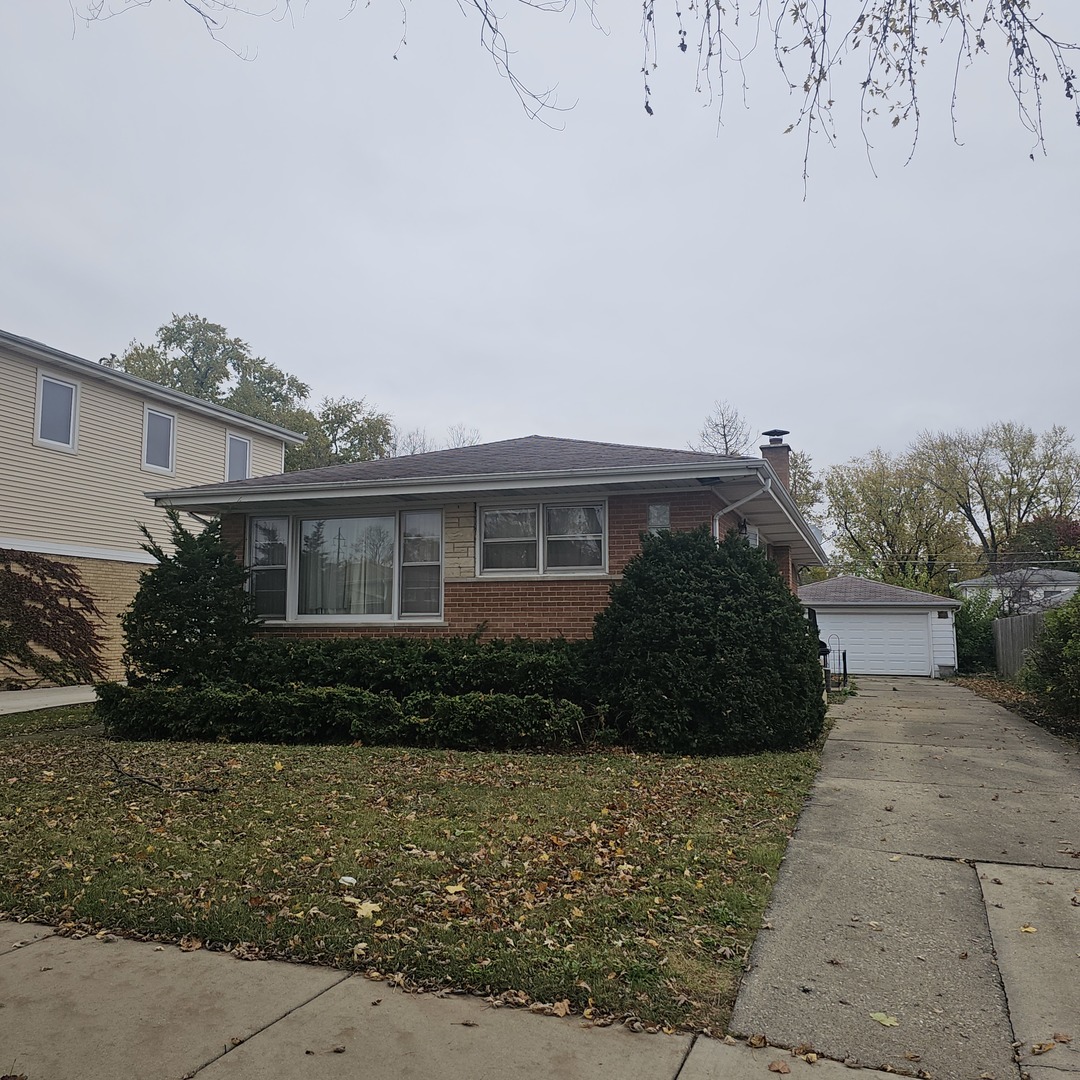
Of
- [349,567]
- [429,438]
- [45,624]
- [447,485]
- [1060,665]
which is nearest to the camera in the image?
[447,485]

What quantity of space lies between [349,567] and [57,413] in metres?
9.13

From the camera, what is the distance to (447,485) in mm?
11711

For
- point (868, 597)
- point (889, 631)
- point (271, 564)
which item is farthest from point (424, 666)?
point (889, 631)

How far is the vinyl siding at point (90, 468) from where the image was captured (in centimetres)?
1689

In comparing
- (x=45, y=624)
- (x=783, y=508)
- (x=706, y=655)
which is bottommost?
(x=706, y=655)

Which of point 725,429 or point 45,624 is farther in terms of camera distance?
point 725,429

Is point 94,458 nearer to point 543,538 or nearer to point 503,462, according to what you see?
point 503,462

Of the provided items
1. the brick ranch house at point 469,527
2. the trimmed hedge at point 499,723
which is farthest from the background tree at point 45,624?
the trimmed hedge at point 499,723

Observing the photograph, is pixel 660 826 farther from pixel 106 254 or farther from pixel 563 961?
pixel 106 254

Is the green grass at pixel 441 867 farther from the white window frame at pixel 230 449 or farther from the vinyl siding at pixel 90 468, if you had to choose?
the white window frame at pixel 230 449

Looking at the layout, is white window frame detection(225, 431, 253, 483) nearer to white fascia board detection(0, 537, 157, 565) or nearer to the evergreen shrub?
white fascia board detection(0, 537, 157, 565)

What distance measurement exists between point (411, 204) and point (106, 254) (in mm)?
11396

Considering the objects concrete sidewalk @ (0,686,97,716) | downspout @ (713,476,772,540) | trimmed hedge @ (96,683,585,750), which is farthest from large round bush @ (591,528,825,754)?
concrete sidewalk @ (0,686,97,716)

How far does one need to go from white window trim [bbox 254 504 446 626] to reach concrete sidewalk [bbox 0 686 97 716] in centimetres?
474
